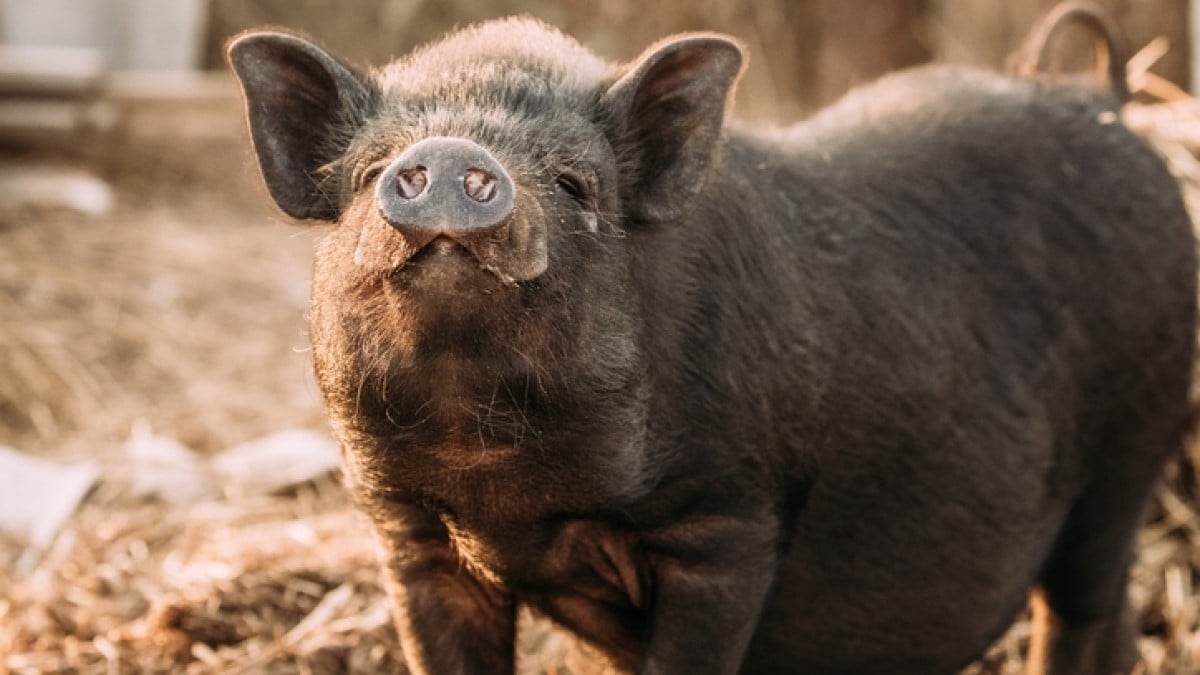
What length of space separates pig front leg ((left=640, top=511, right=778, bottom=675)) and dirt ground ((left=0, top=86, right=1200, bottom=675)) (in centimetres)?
62

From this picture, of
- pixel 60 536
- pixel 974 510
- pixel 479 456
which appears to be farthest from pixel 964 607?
pixel 60 536

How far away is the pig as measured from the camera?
9.07 ft

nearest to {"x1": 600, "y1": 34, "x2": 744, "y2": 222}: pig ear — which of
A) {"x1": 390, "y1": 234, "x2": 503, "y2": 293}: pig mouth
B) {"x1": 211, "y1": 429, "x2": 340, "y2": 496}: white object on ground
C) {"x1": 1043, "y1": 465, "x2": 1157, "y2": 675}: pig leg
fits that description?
{"x1": 390, "y1": 234, "x2": 503, "y2": 293}: pig mouth

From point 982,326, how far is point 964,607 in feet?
2.10

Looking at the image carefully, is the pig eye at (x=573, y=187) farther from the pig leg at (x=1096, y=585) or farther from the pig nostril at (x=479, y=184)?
the pig leg at (x=1096, y=585)

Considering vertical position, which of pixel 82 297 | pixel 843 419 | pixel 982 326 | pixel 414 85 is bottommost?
pixel 82 297

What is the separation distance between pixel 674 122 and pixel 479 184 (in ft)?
2.59

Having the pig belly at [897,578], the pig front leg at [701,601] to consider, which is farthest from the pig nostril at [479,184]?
the pig belly at [897,578]

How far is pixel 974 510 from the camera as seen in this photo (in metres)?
3.76

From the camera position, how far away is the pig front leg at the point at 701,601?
3164mm

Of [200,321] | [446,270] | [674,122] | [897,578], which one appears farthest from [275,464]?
[446,270]

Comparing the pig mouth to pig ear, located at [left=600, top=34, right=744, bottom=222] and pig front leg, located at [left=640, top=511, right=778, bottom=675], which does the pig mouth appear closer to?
pig ear, located at [left=600, top=34, right=744, bottom=222]

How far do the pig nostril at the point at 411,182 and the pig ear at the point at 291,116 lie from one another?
0.67 m

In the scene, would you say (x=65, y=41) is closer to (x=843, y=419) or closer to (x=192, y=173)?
(x=192, y=173)
